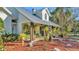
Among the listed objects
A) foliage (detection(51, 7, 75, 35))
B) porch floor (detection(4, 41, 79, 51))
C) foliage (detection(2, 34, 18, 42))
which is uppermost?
foliage (detection(51, 7, 75, 35))

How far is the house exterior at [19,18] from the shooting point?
13.9ft

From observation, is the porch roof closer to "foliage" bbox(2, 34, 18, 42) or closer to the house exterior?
the house exterior

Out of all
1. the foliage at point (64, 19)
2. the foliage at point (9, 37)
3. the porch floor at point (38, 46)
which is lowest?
the porch floor at point (38, 46)

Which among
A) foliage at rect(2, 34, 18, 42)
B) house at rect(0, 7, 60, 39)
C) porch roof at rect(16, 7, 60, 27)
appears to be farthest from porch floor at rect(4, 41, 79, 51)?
porch roof at rect(16, 7, 60, 27)

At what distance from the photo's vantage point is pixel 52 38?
429 cm

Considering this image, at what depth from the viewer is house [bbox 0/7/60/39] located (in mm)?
4230

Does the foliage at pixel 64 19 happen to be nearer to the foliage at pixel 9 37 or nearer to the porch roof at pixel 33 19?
the porch roof at pixel 33 19

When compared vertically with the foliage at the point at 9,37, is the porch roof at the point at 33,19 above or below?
above

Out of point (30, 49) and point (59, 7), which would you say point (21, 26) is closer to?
point (30, 49)

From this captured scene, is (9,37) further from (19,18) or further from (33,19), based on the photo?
(33,19)

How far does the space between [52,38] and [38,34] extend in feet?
0.73

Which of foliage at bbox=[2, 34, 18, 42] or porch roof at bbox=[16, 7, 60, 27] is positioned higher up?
porch roof at bbox=[16, 7, 60, 27]

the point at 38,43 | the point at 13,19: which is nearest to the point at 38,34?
the point at 38,43

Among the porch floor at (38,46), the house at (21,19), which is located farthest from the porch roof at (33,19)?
the porch floor at (38,46)
